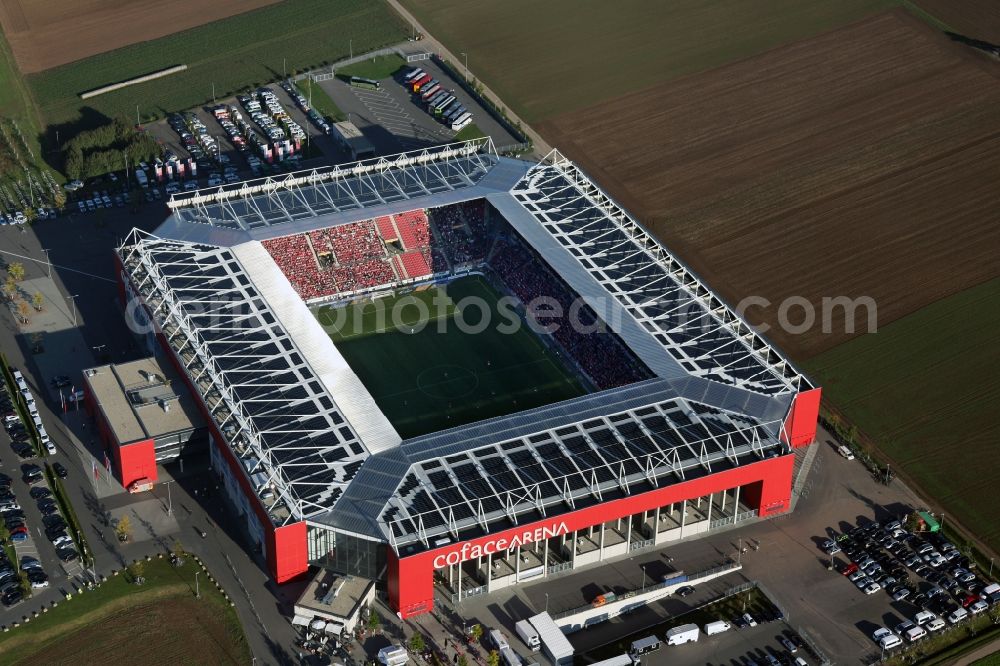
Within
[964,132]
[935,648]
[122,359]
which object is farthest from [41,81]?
[935,648]

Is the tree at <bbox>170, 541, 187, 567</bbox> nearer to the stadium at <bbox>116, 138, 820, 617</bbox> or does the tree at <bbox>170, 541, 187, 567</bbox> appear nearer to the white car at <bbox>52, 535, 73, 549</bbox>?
the stadium at <bbox>116, 138, 820, 617</bbox>

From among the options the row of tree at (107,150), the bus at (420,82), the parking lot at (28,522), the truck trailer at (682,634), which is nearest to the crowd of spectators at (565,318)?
the truck trailer at (682,634)

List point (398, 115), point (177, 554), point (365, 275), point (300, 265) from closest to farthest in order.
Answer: point (177, 554)
point (300, 265)
point (365, 275)
point (398, 115)

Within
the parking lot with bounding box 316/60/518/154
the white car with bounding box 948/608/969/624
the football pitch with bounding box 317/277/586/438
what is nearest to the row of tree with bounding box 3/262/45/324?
the football pitch with bounding box 317/277/586/438

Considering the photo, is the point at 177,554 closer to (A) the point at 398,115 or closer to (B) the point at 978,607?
(B) the point at 978,607

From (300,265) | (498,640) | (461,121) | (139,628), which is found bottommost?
(498,640)

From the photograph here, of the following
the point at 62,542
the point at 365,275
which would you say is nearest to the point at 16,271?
the point at 365,275

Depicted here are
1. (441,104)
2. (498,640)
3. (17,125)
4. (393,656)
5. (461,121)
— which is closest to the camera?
(393,656)
